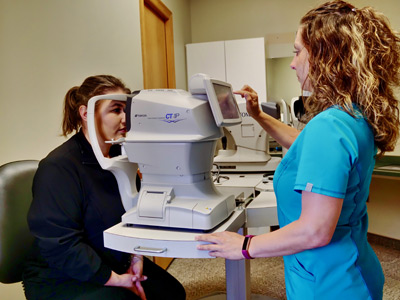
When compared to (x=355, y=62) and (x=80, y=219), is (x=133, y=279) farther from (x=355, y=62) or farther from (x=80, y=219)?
(x=355, y=62)

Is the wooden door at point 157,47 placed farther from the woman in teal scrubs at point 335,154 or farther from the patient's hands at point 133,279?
the woman in teal scrubs at point 335,154

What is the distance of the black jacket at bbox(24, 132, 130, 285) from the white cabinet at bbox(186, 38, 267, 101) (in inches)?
100

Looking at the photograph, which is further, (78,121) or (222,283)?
(222,283)

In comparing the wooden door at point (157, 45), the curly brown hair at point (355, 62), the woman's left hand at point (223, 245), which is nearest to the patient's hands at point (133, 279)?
the woman's left hand at point (223, 245)

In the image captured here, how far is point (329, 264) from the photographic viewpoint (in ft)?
2.80

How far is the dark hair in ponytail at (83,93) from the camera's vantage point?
129 centimetres

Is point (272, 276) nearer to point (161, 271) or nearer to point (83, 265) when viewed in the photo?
point (161, 271)

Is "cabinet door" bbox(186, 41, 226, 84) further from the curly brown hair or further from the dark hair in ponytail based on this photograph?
the curly brown hair

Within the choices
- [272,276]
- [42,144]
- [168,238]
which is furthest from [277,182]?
[272,276]

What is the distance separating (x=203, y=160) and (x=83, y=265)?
515 millimetres

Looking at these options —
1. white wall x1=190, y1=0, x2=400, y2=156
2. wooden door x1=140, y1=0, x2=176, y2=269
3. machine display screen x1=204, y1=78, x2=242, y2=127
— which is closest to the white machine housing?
machine display screen x1=204, y1=78, x2=242, y2=127

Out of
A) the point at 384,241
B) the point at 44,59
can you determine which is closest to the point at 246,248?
the point at 44,59

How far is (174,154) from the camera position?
1.04 m

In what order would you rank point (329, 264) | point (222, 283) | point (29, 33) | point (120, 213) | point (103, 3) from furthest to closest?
point (222, 283), point (103, 3), point (29, 33), point (120, 213), point (329, 264)
